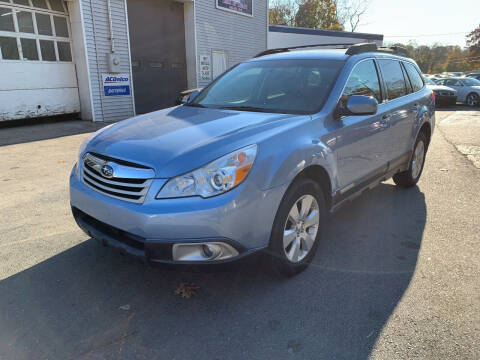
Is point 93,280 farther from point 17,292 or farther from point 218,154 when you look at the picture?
point 218,154

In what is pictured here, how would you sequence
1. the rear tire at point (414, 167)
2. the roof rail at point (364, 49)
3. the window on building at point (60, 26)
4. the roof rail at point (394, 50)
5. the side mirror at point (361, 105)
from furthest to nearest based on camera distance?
the window on building at point (60, 26) < the rear tire at point (414, 167) < the roof rail at point (394, 50) < the roof rail at point (364, 49) < the side mirror at point (361, 105)

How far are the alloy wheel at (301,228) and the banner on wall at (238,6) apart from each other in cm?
1383

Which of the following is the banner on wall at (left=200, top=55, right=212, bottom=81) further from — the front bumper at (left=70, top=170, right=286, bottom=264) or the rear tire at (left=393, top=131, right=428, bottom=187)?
the front bumper at (left=70, top=170, right=286, bottom=264)

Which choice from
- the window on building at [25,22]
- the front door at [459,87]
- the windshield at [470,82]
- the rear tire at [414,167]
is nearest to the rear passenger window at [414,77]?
the rear tire at [414,167]

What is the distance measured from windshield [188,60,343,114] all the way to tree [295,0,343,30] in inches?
1859

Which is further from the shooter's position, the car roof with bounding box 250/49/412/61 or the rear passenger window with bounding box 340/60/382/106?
the car roof with bounding box 250/49/412/61

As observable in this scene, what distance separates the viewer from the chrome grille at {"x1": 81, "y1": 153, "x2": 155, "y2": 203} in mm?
2451

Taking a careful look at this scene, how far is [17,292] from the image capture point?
281 centimetres

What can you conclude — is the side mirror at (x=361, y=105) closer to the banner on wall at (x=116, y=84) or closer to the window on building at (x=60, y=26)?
the banner on wall at (x=116, y=84)

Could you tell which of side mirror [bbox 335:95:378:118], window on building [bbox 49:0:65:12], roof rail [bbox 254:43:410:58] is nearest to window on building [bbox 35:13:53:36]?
window on building [bbox 49:0:65:12]

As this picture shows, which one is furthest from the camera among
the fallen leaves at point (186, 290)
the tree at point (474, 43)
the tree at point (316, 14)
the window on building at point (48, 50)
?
the tree at point (474, 43)

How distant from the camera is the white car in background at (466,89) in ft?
63.9

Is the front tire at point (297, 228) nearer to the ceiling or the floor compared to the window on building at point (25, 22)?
nearer to the floor

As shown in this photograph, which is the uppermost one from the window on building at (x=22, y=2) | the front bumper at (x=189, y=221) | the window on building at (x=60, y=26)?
the window on building at (x=22, y=2)
